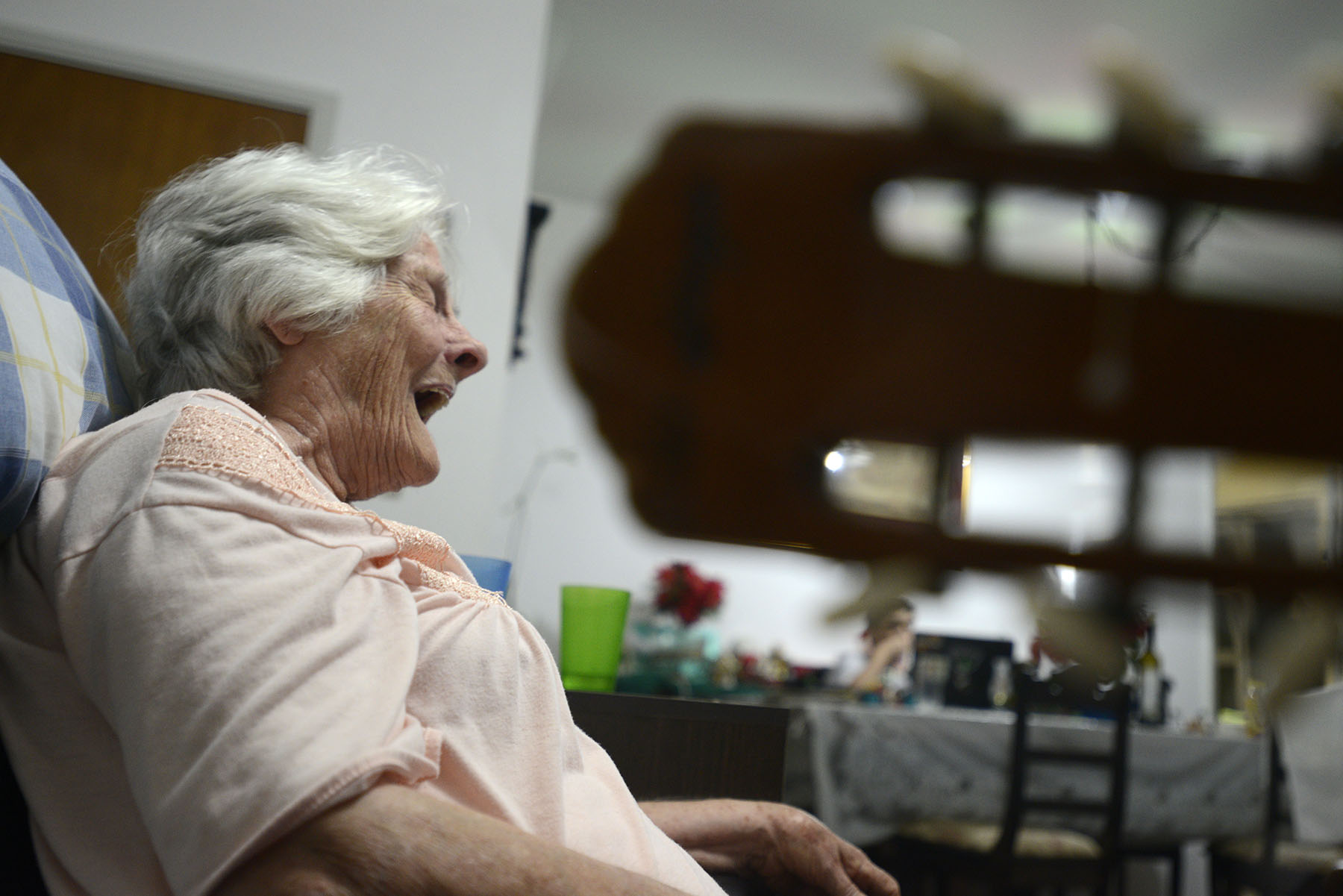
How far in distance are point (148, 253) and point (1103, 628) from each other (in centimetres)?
83

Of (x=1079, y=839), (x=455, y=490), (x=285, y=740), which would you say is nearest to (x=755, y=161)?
(x=285, y=740)

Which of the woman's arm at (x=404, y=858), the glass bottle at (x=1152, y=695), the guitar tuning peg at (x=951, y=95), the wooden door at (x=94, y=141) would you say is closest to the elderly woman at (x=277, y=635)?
the woman's arm at (x=404, y=858)

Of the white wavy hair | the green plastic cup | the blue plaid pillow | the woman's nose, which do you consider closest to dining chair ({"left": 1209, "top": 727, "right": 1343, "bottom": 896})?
the green plastic cup

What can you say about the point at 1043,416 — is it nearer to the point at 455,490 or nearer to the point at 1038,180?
the point at 1038,180

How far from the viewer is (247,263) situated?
736mm

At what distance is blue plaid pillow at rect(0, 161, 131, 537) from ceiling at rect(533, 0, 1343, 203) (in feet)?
1.03

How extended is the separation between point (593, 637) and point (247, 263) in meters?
0.71

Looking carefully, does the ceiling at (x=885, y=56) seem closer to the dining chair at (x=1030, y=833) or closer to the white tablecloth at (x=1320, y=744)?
the white tablecloth at (x=1320, y=744)

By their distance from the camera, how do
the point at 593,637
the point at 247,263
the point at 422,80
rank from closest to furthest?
the point at 247,263, the point at 593,637, the point at 422,80

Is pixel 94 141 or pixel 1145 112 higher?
pixel 94 141

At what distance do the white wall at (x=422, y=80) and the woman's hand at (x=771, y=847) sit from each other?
101 centimetres

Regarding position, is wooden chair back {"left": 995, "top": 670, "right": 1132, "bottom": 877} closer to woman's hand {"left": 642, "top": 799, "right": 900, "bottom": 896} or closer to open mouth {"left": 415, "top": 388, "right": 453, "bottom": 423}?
woman's hand {"left": 642, "top": 799, "right": 900, "bottom": 896}

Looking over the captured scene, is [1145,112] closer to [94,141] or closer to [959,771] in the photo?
[94,141]

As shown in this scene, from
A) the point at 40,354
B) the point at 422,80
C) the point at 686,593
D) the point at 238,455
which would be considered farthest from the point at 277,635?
the point at 686,593
